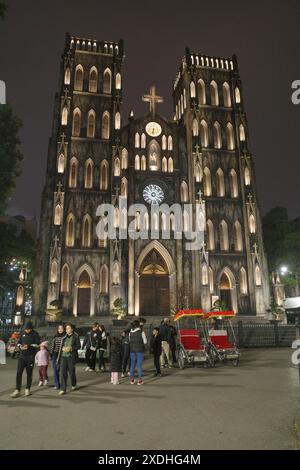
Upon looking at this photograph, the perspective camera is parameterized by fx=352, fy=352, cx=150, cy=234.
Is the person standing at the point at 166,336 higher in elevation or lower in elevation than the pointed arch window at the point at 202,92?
lower

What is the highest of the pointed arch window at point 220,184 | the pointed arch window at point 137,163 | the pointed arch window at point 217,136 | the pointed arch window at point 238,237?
the pointed arch window at point 217,136

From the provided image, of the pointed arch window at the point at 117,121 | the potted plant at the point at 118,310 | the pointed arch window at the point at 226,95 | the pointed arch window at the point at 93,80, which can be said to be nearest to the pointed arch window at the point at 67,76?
the pointed arch window at the point at 93,80

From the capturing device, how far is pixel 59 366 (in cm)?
886

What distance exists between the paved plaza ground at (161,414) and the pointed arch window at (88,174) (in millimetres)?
23690

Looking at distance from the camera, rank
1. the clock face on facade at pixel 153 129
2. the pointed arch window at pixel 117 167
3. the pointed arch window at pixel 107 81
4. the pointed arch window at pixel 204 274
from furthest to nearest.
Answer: the pointed arch window at pixel 107 81, the clock face on facade at pixel 153 129, the pointed arch window at pixel 117 167, the pointed arch window at pixel 204 274

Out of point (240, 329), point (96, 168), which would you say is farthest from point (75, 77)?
point (240, 329)

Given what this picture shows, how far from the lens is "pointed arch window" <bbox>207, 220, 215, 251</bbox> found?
107 ft

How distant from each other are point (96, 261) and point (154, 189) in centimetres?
877

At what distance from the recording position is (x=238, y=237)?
3328 cm

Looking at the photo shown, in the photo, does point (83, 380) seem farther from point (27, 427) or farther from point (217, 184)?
point (217, 184)

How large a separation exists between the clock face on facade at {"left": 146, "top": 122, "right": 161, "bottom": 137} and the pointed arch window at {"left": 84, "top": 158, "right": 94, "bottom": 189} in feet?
21.9

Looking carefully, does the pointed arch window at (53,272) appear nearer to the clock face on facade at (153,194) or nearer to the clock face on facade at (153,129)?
the clock face on facade at (153,194)

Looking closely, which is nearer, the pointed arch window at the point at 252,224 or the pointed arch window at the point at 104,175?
the pointed arch window at the point at 104,175

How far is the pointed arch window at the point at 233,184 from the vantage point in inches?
1361
